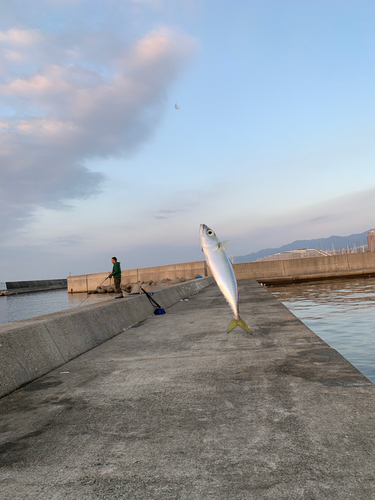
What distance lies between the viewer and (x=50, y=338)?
545 cm

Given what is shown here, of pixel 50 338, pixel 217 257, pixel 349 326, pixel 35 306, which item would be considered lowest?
pixel 35 306

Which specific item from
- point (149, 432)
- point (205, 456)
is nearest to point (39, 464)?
point (149, 432)

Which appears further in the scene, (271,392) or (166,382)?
(166,382)

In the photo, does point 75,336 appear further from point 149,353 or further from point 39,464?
point 39,464

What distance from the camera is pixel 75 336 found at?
6.18 m

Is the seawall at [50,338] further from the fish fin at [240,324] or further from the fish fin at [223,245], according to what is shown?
the fish fin at [223,245]

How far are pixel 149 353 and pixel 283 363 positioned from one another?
80.1 inches

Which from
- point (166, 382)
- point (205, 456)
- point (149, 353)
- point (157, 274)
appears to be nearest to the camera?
point (205, 456)

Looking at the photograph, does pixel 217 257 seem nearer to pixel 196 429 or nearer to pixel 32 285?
pixel 196 429

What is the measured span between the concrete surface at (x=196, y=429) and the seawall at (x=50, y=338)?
0.24 meters

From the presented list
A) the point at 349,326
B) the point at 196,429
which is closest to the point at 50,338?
the point at 196,429

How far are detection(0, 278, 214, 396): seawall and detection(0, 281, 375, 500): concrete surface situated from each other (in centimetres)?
24

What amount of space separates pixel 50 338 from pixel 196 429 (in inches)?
131

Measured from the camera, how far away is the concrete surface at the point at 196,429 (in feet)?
6.91
